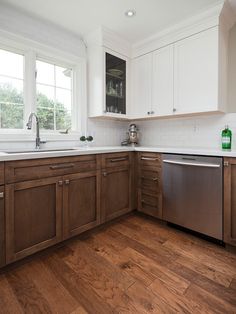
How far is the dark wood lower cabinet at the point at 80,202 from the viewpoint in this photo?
185cm

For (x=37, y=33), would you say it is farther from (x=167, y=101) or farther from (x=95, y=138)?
(x=167, y=101)

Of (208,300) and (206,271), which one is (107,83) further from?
(208,300)

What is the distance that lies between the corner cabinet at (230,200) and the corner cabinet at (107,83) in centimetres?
152

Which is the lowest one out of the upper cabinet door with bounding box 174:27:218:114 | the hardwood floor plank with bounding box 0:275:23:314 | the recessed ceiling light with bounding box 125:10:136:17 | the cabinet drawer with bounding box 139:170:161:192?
the hardwood floor plank with bounding box 0:275:23:314

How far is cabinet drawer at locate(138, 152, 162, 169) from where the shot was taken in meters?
2.30

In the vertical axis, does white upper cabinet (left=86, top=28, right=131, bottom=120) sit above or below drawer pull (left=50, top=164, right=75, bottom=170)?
above

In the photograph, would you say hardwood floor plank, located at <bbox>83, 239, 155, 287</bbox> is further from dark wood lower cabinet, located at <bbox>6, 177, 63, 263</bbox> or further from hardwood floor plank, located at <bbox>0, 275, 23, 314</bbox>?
hardwood floor plank, located at <bbox>0, 275, 23, 314</bbox>

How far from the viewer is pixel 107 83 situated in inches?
101

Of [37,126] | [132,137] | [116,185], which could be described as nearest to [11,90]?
[37,126]

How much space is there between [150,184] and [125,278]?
1184 mm

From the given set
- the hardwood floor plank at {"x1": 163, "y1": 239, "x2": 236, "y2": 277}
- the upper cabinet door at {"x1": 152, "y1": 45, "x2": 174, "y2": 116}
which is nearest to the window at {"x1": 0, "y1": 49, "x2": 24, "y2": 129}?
the upper cabinet door at {"x1": 152, "y1": 45, "x2": 174, "y2": 116}

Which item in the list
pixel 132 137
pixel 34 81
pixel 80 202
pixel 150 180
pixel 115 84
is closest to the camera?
pixel 80 202

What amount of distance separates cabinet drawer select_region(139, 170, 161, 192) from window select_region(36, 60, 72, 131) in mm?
1170

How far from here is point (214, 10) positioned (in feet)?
6.45
